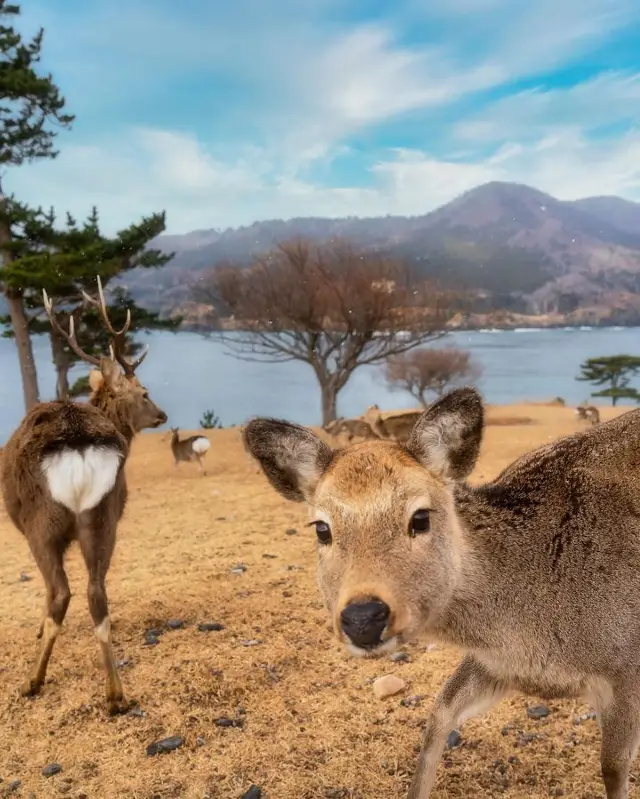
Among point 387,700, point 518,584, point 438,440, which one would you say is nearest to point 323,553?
point 438,440

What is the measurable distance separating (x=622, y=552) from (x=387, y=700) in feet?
6.09

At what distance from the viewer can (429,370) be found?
2477 centimetres

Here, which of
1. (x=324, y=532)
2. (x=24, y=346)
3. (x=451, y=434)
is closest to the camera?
(x=324, y=532)

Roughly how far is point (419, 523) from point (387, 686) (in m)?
1.99

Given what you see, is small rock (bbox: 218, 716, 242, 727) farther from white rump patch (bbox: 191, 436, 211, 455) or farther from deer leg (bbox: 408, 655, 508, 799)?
white rump patch (bbox: 191, 436, 211, 455)

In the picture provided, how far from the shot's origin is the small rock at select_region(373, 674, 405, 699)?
385 centimetres

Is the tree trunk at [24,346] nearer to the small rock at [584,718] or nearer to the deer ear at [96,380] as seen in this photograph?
the deer ear at [96,380]

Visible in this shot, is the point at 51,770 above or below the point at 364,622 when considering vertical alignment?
below

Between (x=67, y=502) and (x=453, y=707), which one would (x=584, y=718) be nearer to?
(x=453, y=707)

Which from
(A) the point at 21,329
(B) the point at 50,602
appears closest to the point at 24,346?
(A) the point at 21,329

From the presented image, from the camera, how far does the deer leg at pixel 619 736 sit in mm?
2449

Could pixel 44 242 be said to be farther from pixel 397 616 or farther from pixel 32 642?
pixel 397 616

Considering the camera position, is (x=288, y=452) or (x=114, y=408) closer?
(x=288, y=452)

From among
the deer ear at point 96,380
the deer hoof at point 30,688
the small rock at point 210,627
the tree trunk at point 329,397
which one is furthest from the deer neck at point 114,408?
the tree trunk at point 329,397
